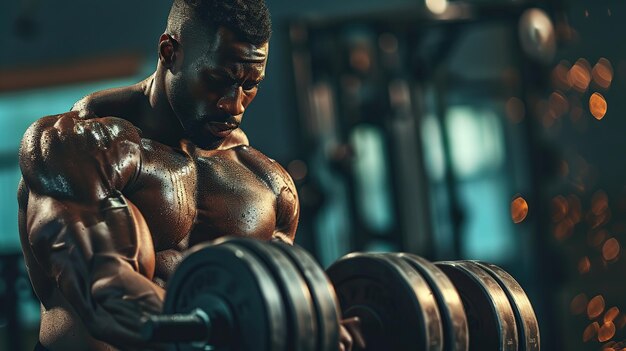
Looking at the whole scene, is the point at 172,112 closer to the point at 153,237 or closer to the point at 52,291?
the point at 153,237

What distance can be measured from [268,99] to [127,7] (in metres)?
1.10

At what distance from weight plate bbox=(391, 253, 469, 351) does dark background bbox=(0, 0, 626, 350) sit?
100 inches

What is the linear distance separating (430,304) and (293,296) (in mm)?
311

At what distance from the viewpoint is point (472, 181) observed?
7.28 meters

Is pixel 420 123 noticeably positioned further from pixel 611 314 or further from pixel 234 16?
pixel 234 16

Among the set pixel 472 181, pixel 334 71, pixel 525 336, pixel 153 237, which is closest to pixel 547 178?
pixel 334 71

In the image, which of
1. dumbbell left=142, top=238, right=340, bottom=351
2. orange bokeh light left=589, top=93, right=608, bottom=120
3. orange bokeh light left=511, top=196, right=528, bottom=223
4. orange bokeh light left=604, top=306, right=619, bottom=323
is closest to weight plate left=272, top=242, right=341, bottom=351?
dumbbell left=142, top=238, right=340, bottom=351

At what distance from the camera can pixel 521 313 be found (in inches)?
73.1

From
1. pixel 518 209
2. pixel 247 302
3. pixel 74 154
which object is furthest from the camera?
pixel 518 209

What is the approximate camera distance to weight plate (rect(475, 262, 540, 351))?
1.85 metres

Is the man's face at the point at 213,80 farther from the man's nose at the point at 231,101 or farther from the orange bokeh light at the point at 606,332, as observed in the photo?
the orange bokeh light at the point at 606,332

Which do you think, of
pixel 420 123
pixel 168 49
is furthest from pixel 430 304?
pixel 420 123

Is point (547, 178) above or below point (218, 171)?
below

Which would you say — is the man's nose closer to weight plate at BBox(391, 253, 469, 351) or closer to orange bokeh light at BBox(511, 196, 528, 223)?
weight plate at BBox(391, 253, 469, 351)
